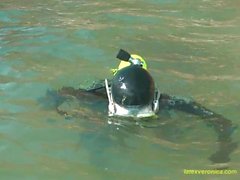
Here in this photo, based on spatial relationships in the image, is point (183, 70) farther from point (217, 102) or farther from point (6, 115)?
point (6, 115)

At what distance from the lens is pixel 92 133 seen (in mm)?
6453

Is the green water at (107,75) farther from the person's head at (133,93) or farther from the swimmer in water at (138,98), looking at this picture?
the person's head at (133,93)

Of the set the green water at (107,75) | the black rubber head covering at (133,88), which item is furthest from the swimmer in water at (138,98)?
the green water at (107,75)

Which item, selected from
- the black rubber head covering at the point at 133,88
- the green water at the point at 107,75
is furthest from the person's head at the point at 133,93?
the green water at the point at 107,75

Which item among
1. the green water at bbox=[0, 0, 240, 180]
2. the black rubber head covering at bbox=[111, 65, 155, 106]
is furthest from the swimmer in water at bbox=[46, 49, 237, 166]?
the green water at bbox=[0, 0, 240, 180]

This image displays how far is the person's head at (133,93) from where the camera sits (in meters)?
5.82

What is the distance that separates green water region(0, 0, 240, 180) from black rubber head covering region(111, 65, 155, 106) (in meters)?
0.60

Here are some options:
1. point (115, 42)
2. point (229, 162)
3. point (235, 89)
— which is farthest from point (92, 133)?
point (115, 42)

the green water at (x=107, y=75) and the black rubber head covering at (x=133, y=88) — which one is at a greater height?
the black rubber head covering at (x=133, y=88)

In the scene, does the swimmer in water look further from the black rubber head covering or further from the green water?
the green water

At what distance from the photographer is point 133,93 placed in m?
5.80

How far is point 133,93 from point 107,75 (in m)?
2.34

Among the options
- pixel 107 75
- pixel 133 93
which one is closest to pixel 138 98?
pixel 133 93

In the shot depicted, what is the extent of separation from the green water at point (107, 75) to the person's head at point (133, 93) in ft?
1.58
